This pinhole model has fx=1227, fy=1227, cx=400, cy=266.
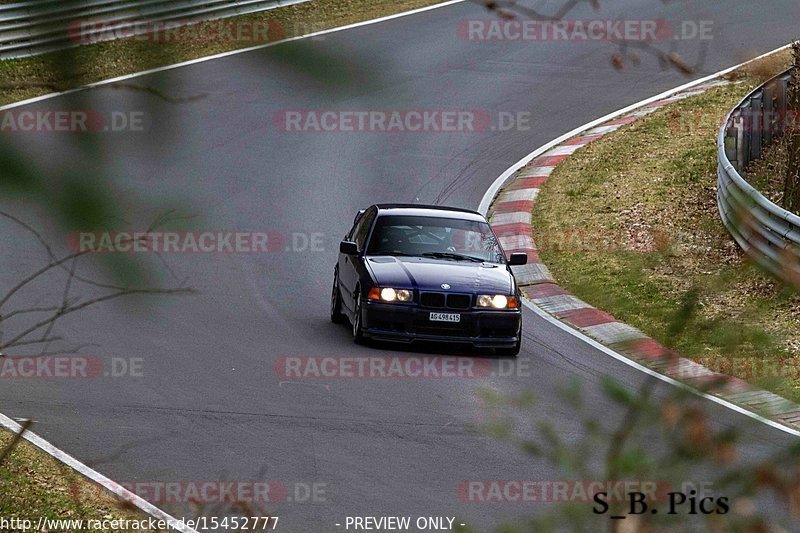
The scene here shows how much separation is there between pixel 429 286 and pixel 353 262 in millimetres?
1082

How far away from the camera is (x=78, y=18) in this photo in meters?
1.71

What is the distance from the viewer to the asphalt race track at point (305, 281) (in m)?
1.90

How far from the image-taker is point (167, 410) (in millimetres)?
9430

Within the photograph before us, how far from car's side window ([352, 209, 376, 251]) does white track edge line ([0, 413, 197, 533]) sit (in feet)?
16.2

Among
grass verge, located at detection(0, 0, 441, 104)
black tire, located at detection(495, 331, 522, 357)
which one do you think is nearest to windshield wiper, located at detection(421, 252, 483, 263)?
black tire, located at detection(495, 331, 522, 357)

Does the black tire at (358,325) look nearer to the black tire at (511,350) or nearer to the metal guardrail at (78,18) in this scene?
the black tire at (511,350)

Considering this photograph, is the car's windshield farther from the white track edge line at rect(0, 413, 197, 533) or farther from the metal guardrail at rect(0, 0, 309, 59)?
the metal guardrail at rect(0, 0, 309, 59)

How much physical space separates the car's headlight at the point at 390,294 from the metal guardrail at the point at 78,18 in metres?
10.1

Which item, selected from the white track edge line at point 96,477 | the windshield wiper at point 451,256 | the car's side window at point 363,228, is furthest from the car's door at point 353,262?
the white track edge line at point 96,477

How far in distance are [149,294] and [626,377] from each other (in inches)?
36.7

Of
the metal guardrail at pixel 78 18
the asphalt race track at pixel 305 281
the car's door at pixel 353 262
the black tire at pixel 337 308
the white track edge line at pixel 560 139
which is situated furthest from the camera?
the white track edge line at pixel 560 139

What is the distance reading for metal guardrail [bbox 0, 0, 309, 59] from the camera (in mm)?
1693

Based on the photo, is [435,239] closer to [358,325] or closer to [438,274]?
[438,274]

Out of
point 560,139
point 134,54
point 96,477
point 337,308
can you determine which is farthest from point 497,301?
point 560,139
